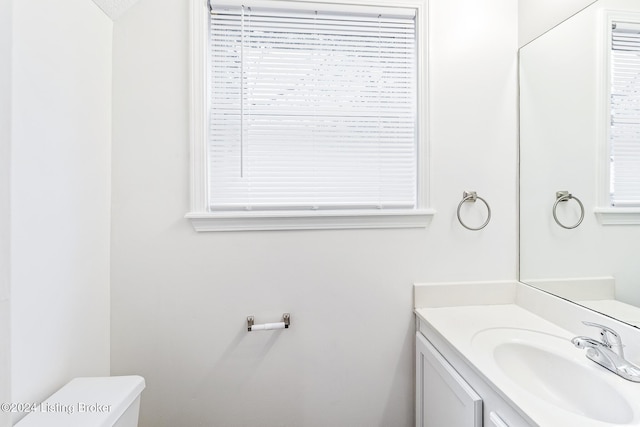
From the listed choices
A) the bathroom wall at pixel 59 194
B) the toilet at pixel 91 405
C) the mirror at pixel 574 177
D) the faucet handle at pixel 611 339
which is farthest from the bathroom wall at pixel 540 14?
the toilet at pixel 91 405

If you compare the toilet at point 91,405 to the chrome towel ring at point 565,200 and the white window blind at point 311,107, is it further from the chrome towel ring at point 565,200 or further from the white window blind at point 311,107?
the chrome towel ring at point 565,200

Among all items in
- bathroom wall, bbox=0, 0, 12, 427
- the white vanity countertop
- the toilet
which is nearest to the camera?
bathroom wall, bbox=0, 0, 12, 427

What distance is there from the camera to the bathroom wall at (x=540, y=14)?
1.22 metres

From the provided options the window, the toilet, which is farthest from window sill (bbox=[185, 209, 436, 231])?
the toilet

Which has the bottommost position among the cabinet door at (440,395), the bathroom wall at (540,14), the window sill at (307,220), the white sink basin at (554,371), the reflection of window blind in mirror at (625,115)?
the cabinet door at (440,395)

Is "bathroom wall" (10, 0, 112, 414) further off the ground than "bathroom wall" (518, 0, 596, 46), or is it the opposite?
"bathroom wall" (518, 0, 596, 46)

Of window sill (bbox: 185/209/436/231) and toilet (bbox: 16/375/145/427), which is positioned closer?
toilet (bbox: 16/375/145/427)

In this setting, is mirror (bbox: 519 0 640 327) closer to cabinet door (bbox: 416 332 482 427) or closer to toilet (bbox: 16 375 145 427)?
cabinet door (bbox: 416 332 482 427)

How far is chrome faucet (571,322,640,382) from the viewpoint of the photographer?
2.95 feet

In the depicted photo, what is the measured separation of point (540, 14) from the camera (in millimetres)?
1340

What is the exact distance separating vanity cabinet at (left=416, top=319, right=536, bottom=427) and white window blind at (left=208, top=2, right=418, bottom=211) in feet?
2.09

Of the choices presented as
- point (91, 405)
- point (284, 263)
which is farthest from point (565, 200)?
point (91, 405)

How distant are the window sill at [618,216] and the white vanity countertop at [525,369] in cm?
47

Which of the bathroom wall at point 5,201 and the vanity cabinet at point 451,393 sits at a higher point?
the bathroom wall at point 5,201
